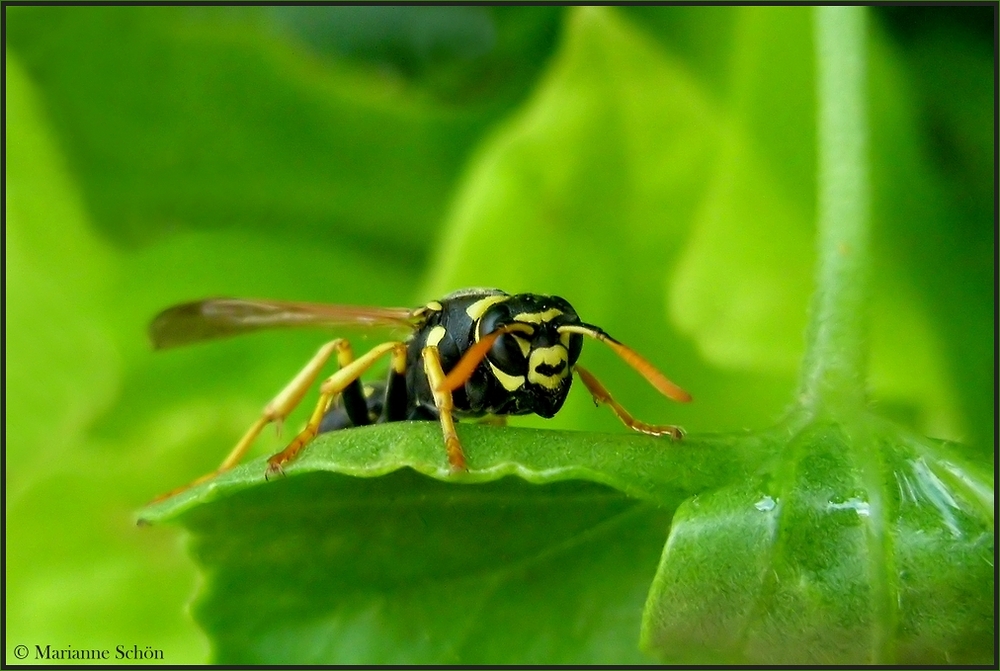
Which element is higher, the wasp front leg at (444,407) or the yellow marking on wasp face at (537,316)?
the yellow marking on wasp face at (537,316)

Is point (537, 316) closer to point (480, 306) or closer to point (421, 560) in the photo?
point (480, 306)

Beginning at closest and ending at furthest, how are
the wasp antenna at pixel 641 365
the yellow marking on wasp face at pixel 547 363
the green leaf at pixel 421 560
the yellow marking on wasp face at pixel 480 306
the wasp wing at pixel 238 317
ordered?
the green leaf at pixel 421 560 → the wasp antenna at pixel 641 365 → the yellow marking on wasp face at pixel 547 363 → the yellow marking on wasp face at pixel 480 306 → the wasp wing at pixel 238 317

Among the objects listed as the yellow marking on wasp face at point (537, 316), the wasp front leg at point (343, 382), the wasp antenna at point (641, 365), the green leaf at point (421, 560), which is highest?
the yellow marking on wasp face at point (537, 316)

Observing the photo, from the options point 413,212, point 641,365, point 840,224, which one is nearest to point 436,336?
point 641,365

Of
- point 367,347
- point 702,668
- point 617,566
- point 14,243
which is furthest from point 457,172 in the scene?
point 702,668

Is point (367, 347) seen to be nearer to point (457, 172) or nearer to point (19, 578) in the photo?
point (457, 172)

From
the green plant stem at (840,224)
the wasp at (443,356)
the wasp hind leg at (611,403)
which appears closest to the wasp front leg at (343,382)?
the wasp at (443,356)

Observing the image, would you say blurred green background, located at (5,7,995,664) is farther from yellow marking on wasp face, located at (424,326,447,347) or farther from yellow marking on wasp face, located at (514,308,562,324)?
yellow marking on wasp face, located at (514,308,562,324)

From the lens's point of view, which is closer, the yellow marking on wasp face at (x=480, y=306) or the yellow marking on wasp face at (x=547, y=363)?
the yellow marking on wasp face at (x=547, y=363)

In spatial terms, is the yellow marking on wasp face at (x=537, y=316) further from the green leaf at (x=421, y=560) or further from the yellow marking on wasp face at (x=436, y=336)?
the green leaf at (x=421, y=560)

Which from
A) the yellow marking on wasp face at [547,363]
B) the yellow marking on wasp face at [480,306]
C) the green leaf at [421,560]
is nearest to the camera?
the green leaf at [421,560]
